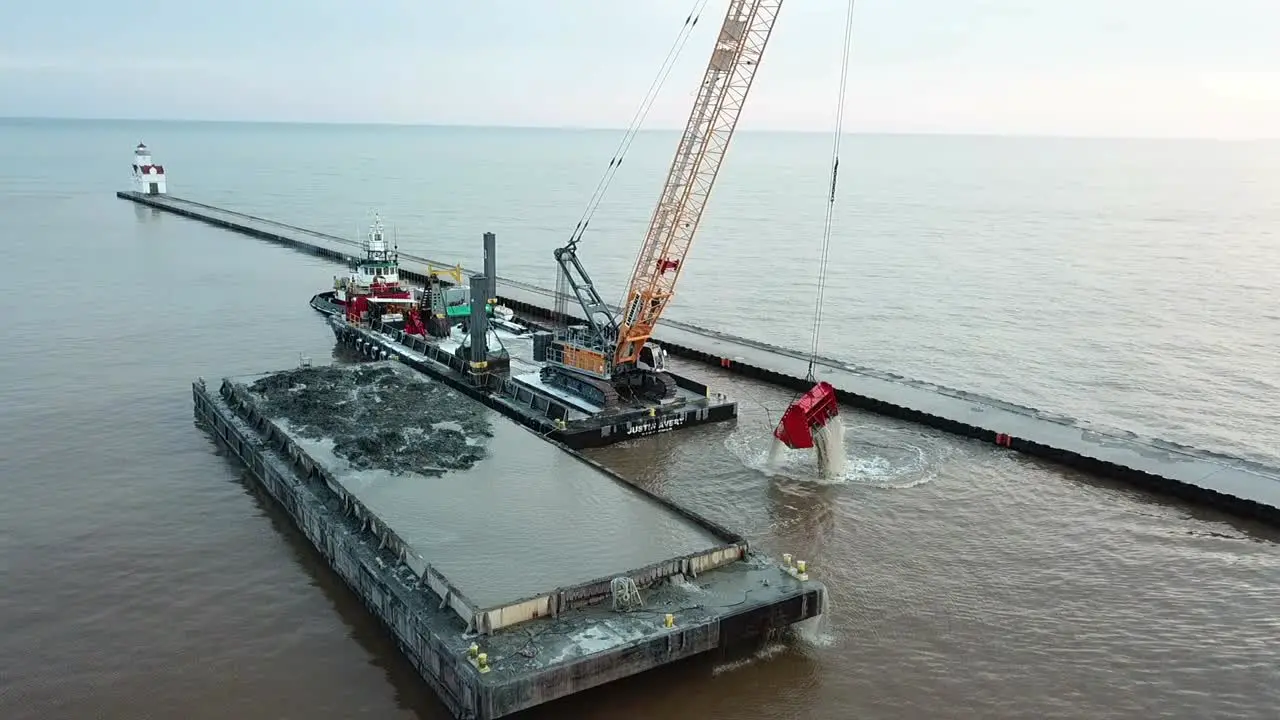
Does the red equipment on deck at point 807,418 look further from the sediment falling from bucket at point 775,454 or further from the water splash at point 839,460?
the sediment falling from bucket at point 775,454

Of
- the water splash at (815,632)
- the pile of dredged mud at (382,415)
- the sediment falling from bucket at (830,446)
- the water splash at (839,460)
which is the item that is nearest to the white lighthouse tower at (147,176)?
the pile of dredged mud at (382,415)

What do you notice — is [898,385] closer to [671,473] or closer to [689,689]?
[671,473]

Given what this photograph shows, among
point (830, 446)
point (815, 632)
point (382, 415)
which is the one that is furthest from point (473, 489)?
point (830, 446)

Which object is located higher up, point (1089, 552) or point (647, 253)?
point (647, 253)

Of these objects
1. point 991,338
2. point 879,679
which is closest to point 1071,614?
point 879,679

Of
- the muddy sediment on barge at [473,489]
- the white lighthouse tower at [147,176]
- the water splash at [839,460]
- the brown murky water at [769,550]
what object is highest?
the white lighthouse tower at [147,176]

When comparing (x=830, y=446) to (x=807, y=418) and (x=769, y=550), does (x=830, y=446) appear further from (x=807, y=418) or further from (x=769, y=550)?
(x=769, y=550)
